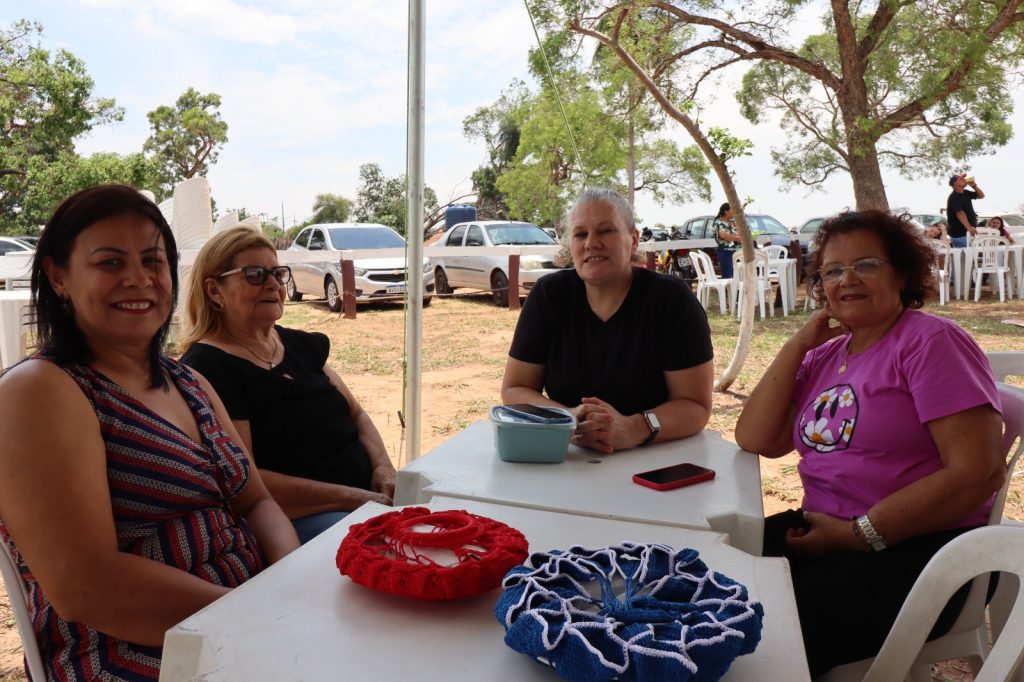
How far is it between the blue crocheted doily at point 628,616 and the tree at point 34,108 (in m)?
16.5

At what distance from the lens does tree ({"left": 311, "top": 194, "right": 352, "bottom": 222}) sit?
1253 centimetres

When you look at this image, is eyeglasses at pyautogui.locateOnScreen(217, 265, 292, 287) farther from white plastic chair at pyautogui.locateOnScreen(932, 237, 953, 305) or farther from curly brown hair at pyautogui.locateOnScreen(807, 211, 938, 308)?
white plastic chair at pyautogui.locateOnScreen(932, 237, 953, 305)

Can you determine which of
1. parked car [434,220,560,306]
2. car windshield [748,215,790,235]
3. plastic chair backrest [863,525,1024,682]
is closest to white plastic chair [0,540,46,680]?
plastic chair backrest [863,525,1024,682]

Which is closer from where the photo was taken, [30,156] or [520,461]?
[520,461]

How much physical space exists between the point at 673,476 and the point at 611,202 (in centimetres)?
104

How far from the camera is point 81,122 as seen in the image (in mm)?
16188

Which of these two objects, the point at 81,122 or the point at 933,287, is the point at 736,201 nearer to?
the point at 933,287

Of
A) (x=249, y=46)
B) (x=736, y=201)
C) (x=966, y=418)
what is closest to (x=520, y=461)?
(x=966, y=418)

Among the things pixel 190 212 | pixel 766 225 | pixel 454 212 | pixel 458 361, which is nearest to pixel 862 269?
pixel 454 212

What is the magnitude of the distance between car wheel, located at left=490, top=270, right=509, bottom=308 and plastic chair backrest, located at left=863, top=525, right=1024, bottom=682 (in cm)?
991

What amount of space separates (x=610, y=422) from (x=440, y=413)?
4.07m

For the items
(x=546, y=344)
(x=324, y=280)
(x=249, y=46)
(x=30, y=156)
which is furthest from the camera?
(x=30, y=156)

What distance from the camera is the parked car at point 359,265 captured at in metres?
10.6

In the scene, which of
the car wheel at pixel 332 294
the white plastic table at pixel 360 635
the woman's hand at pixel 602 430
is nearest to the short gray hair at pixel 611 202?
the woman's hand at pixel 602 430
